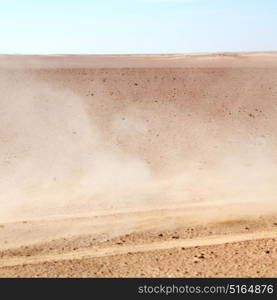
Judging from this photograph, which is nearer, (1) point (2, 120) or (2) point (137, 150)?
(2) point (137, 150)

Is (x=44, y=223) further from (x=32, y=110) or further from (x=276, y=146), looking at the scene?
(x=32, y=110)

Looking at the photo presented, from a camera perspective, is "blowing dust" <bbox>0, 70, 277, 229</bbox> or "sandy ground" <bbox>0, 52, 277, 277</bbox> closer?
"sandy ground" <bbox>0, 52, 277, 277</bbox>

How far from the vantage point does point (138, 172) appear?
646 inches

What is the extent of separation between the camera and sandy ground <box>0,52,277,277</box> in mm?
8875

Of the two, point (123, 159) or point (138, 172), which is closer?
point (138, 172)

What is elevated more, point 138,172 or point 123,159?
point 138,172

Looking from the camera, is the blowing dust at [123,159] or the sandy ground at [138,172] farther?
the blowing dust at [123,159]

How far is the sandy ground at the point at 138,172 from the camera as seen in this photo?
29.1ft

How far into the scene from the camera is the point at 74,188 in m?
14.8

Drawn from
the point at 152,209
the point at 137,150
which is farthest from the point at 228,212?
the point at 137,150
